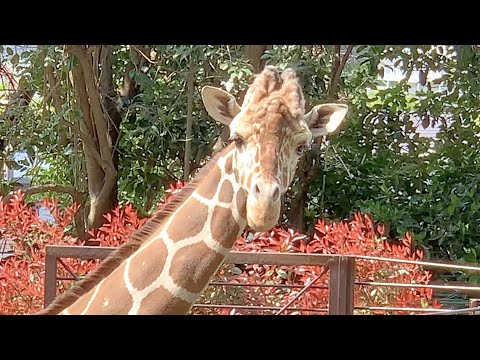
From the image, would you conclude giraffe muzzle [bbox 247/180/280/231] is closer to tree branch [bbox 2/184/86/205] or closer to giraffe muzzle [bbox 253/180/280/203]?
giraffe muzzle [bbox 253/180/280/203]

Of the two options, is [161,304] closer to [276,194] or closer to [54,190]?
[276,194]

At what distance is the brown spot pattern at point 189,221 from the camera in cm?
181

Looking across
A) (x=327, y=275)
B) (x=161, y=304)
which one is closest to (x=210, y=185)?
(x=161, y=304)

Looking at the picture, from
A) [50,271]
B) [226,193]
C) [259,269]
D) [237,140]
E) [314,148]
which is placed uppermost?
[237,140]

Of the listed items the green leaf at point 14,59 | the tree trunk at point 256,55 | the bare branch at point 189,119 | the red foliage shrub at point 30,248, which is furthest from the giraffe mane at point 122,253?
the green leaf at point 14,59

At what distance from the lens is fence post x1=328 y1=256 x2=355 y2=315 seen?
224cm

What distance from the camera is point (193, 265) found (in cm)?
179

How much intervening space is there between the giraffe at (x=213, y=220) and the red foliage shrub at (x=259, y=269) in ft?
2.94

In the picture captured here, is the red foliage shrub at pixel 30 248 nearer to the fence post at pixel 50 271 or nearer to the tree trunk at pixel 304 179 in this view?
the fence post at pixel 50 271

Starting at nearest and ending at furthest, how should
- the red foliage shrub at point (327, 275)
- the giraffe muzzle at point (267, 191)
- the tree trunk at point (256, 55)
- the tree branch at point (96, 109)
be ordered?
the giraffe muzzle at point (267, 191)
the red foliage shrub at point (327, 275)
the tree trunk at point (256, 55)
the tree branch at point (96, 109)

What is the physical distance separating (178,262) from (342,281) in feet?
2.10
